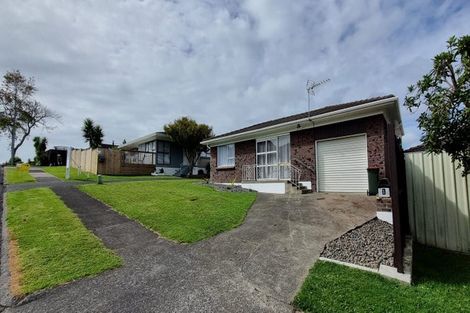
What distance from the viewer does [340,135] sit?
1151cm

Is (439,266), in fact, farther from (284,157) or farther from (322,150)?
(284,157)

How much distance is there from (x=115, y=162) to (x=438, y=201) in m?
23.1

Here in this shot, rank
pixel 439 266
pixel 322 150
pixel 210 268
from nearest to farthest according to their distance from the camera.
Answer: pixel 210 268 → pixel 439 266 → pixel 322 150

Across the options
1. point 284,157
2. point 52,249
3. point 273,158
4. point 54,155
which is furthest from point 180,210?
point 54,155

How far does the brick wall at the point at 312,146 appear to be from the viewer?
34.0 feet

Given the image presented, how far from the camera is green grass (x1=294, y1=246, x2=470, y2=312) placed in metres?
3.73

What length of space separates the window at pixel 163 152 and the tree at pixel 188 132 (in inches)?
105

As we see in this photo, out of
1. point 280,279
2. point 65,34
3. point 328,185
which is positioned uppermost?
point 65,34

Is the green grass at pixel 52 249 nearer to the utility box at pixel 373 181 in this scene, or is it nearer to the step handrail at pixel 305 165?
the utility box at pixel 373 181

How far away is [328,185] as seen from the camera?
38.8 feet

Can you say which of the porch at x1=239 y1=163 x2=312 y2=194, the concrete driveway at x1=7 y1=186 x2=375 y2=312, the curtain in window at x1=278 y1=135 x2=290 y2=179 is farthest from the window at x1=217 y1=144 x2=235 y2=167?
the concrete driveway at x1=7 y1=186 x2=375 y2=312

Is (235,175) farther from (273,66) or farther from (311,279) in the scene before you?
(311,279)

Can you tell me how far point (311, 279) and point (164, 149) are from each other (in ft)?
83.7

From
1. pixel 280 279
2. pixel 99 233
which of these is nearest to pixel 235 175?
pixel 99 233
